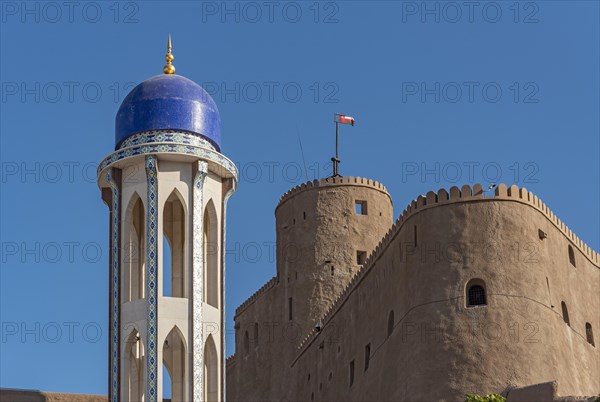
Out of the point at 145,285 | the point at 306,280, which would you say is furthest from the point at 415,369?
the point at 306,280

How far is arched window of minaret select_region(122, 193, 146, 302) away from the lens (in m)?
29.1

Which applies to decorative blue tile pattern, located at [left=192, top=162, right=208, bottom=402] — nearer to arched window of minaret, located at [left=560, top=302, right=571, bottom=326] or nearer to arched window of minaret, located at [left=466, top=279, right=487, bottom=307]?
arched window of minaret, located at [left=466, top=279, right=487, bottom=307]

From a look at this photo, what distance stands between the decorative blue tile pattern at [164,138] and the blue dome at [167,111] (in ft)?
0.39

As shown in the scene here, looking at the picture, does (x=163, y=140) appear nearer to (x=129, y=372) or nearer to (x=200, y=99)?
(x=200, y=99)

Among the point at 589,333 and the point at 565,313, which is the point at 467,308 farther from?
the point at 589,333

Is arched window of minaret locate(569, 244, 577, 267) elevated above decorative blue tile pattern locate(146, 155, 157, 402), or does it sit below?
above

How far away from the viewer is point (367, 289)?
38094 mm

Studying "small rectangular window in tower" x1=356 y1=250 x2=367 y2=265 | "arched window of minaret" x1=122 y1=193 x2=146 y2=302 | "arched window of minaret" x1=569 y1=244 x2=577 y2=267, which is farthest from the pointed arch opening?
"arched window of minaret" x1=122 y1=193 x2=146 y2=302

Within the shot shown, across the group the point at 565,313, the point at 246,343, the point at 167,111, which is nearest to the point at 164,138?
the point at 167,111

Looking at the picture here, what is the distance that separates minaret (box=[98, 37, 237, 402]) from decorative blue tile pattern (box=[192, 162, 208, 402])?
0.06 feet

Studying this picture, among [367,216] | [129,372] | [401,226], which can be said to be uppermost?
[367,216]

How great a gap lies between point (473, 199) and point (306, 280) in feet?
39.3

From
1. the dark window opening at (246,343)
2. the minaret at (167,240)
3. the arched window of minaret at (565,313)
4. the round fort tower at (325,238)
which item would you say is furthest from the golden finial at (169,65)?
the dark window opening at (246,343)

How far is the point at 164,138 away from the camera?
29422mm
